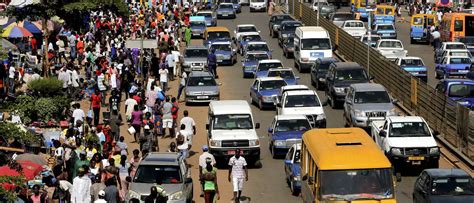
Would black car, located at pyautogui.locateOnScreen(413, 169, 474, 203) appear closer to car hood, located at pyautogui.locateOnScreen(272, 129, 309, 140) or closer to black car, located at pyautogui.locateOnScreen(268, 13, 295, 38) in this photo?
car hood, located at pyautogui.locateOnScreen(272, 129, 309, 140)

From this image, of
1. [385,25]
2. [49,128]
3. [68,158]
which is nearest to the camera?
[68,158]

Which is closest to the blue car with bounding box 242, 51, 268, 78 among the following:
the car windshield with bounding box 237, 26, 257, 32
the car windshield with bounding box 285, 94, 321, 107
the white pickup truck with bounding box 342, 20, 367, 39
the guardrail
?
the guardrail

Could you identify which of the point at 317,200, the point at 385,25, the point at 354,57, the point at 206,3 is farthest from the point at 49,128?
the point at 206,3

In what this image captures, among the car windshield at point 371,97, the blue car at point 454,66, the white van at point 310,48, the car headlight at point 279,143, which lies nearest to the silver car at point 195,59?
the white van at point 310,48

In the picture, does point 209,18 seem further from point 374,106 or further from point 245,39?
point 374,106

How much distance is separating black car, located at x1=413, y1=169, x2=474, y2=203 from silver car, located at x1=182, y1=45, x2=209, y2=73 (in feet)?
91.8

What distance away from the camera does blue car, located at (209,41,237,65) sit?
59688 mm

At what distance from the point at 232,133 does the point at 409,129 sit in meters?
5.44

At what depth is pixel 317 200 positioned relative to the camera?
954 inches

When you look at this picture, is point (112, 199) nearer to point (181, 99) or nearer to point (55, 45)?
point (181, 99)

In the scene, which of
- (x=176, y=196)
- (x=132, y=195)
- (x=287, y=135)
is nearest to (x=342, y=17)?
(x=287, y=135)

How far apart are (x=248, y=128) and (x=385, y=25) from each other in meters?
39.0

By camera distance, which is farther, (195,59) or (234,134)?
(195,59)

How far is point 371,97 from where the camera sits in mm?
40562
